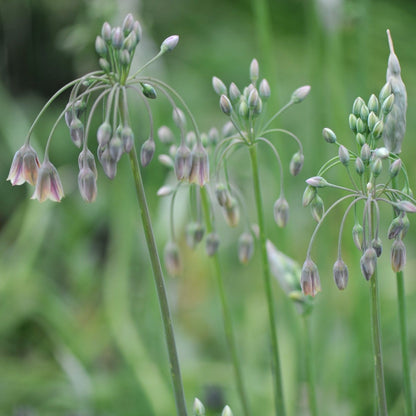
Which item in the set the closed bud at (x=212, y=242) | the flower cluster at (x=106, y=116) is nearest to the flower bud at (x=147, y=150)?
the flower cluster at (x=106, y=116)

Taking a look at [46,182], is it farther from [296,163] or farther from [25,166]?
[296,163]

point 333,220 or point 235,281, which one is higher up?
point 333,220

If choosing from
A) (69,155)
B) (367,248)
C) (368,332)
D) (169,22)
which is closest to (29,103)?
(69,155)

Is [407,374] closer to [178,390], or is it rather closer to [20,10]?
[178,390]

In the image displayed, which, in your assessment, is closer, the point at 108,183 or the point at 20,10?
the point at 108,183

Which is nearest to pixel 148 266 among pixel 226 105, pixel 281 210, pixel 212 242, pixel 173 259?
pixel 173 259

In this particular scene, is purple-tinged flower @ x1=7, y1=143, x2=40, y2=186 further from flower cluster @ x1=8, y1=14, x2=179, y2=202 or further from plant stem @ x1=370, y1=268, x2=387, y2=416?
plant stem @ x1=370, y1=268, x2=387, y2=416

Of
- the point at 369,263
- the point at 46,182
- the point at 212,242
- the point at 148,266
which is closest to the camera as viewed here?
the point at 369,263
